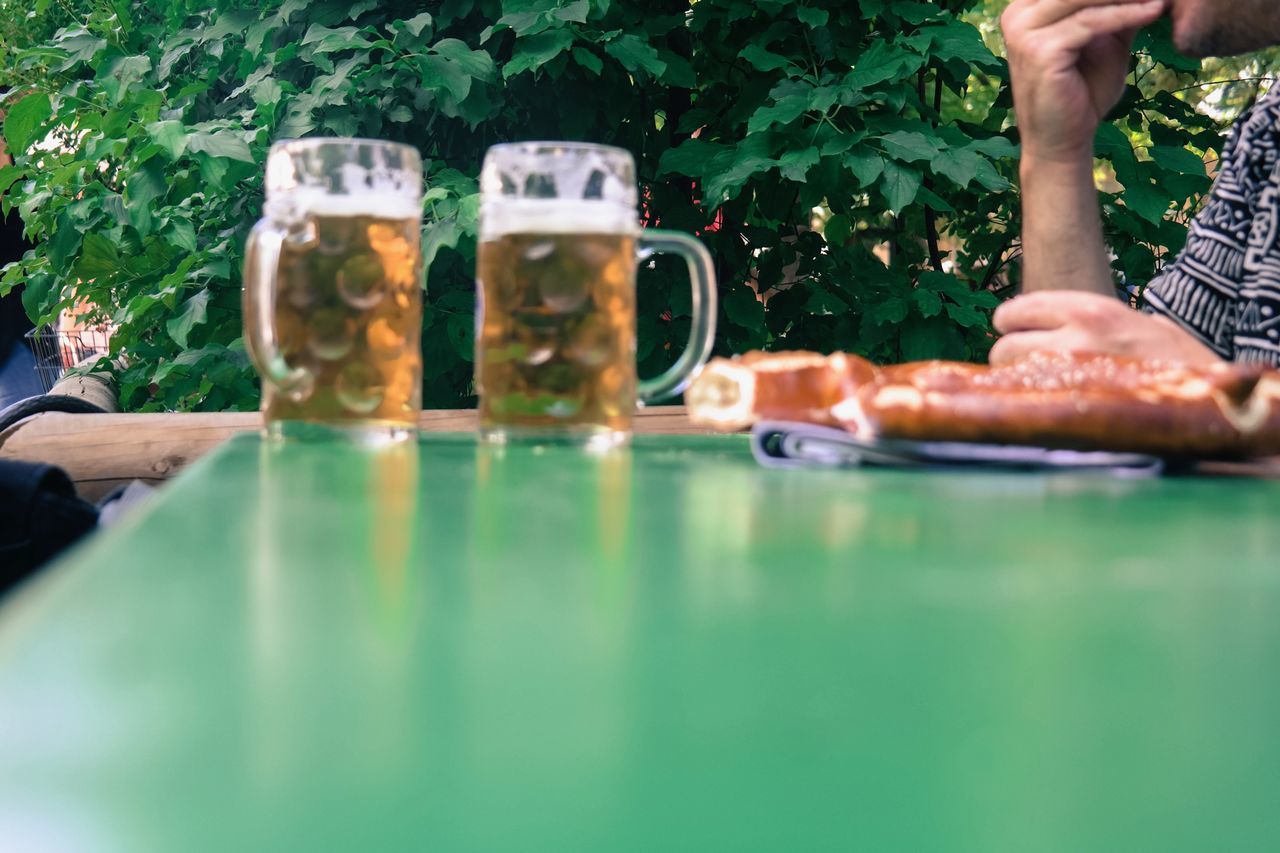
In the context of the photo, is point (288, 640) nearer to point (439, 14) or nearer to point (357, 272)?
point (357, 272)

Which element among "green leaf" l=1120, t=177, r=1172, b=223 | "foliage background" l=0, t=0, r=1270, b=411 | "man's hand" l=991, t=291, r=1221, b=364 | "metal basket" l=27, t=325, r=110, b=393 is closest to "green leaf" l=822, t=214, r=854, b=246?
"foliage background" l=0, t=0, r=1270, b=411

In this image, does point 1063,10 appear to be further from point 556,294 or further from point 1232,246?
point 556,294

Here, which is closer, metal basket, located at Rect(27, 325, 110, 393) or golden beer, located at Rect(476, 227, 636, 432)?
golden beer, located at Rect(476, 227, 636, 432)

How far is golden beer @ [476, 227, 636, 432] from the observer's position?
3.17 ft

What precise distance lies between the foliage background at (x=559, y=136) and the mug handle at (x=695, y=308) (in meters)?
1.68

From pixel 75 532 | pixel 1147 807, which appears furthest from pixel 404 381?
pixel 1147 807

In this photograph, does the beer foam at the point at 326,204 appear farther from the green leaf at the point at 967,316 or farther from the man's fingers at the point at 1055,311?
the green leaf at the point at 967,316

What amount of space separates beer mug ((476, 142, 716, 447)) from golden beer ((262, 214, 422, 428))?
68mm

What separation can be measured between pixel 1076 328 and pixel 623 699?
3.86 feet

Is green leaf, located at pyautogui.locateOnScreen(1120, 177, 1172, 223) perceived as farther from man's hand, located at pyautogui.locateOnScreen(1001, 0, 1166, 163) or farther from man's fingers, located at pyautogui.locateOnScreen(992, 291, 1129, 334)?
man's fingers, located at pyautogui.locateOnScreen(992, 291, 1129, 334)

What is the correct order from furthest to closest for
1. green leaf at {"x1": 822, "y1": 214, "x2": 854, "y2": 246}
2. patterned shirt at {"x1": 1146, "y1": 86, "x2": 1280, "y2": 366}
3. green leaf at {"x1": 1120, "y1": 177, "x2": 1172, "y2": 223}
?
green leaf at {"x1": 822, "y1": 214, "x2": 854, "y2": 246}, green leaf at {"x1": 1120, "y1": 177, "x2": 1172, "y2": 223}, patterned shirt at {"x1": 1146, "y1": 86, "x2": 1280, "y2": 366}

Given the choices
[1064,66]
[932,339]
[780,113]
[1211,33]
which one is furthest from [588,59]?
[1211,33]

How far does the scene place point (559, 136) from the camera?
320 cm

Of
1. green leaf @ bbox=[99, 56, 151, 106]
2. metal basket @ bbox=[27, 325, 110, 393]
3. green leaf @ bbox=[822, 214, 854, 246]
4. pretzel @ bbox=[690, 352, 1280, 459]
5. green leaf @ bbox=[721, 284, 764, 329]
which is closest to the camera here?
pretzel @ bbox=[690, 352, 1280, 459]
